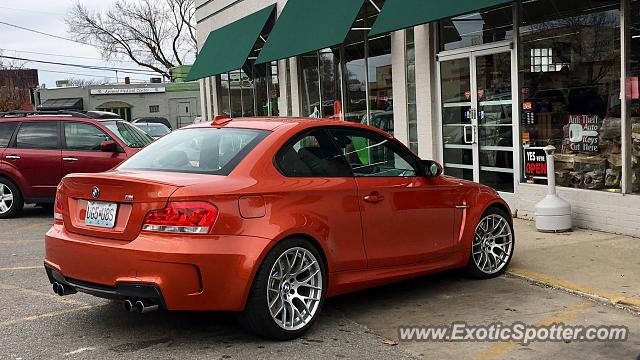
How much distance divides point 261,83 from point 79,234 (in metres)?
15.1

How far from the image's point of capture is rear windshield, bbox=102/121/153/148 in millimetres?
11797

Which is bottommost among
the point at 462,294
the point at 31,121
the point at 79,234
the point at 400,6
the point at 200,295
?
the point at 462,294

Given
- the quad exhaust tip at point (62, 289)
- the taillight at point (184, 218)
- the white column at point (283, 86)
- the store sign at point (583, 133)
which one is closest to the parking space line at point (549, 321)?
the taillight at point (184, 218)

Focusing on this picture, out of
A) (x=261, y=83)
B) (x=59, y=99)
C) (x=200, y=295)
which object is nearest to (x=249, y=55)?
(x=261, y=83)

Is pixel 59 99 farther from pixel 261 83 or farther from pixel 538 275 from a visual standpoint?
pixel 538 275

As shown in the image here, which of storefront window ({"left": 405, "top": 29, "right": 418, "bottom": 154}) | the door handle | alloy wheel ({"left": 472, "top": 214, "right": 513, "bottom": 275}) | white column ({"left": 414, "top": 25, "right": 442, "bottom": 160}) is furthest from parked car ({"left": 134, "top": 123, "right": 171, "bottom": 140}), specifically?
the door handle

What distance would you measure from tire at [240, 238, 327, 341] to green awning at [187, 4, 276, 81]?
1368 cm

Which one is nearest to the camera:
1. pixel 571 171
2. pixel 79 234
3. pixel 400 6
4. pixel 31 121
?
pixel 79 234

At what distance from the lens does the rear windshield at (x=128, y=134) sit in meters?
11.8

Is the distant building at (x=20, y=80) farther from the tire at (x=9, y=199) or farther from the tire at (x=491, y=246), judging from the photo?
the tire at (x=491, y=246)

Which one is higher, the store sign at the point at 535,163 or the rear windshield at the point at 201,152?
the rear windshield at the point at 201,152

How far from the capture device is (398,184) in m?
5.50

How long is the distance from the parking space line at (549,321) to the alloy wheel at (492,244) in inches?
40.7

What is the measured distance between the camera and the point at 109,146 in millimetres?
11242
